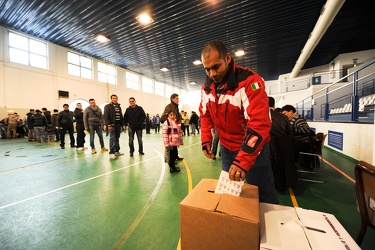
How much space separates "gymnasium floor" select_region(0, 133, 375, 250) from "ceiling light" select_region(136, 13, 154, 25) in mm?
6518

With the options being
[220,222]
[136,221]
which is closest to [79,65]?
[136,221]

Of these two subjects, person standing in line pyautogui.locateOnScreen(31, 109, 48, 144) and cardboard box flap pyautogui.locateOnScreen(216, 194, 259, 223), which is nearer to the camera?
cardboard box flap pyautogui.locateOnScreen(216, 194, 259, 223)

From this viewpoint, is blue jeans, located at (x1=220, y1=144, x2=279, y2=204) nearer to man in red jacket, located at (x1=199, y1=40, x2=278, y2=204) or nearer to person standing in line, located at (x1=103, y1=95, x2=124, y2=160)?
man in red jacket, located at (x1=199, y1=40, x2=278, y2=204)

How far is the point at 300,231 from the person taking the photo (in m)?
0.98

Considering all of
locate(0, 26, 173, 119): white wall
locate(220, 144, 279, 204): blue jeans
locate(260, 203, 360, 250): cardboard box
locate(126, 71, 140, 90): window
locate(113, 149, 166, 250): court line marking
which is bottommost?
locate(113, 149, 166, 250): court line marking

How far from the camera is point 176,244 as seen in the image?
1.70 metres

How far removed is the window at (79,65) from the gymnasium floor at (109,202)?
417 inches

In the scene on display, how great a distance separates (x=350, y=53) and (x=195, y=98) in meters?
18.2

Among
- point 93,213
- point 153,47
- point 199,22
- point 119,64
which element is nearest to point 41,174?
point 93,213

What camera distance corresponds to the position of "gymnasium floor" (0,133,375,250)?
1809 mm

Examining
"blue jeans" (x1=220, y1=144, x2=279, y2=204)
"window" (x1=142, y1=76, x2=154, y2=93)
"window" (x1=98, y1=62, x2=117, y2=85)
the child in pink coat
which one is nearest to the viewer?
"blue jeans" (x1=220, y1=144, x2=279, y2=204)

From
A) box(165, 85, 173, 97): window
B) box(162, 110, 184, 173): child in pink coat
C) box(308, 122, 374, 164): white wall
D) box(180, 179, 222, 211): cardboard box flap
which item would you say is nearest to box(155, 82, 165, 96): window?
box(165, 85, 173, 97): window

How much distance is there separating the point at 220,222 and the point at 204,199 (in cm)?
18

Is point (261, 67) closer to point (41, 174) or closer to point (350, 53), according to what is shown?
point (350, 53)
